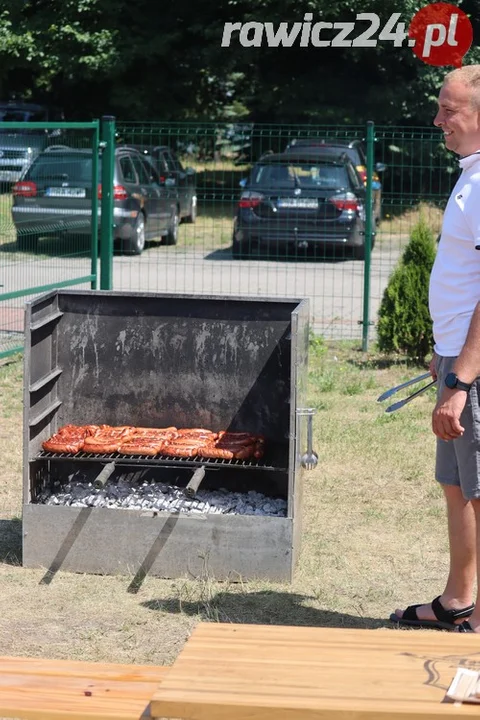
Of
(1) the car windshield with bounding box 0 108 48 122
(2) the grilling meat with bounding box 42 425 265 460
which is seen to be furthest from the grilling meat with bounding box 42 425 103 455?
(1) the car windshield with bounding box 0 108 48 122

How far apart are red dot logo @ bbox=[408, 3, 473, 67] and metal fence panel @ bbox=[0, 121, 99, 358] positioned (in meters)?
16.4

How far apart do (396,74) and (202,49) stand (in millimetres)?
5169

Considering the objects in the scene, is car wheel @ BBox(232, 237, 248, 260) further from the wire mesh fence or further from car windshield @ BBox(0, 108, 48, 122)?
car windshield @ BBox(0, 108, 48, 122)

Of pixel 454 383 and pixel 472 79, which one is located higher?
pixel 472 79

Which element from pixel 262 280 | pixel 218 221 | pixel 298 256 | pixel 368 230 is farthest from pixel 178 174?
pixel 368 230

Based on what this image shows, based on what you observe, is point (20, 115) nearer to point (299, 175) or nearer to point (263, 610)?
point (299, 175)

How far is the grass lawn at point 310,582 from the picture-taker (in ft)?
15.4

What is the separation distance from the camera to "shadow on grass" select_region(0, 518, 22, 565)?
5582 millimetres

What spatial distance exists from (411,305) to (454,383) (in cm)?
656

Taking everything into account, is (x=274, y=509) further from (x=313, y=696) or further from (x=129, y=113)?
(x=129, y=113)

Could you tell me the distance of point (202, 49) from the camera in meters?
28.9

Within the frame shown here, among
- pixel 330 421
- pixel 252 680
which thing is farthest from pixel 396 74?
pixel 252 680

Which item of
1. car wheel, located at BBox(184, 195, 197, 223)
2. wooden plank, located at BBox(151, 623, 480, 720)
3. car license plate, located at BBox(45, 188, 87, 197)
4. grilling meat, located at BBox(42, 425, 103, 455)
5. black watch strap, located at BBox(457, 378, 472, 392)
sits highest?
car license plate, located at BBox(45, 188, 87, 197)

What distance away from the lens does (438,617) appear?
15.2ft
